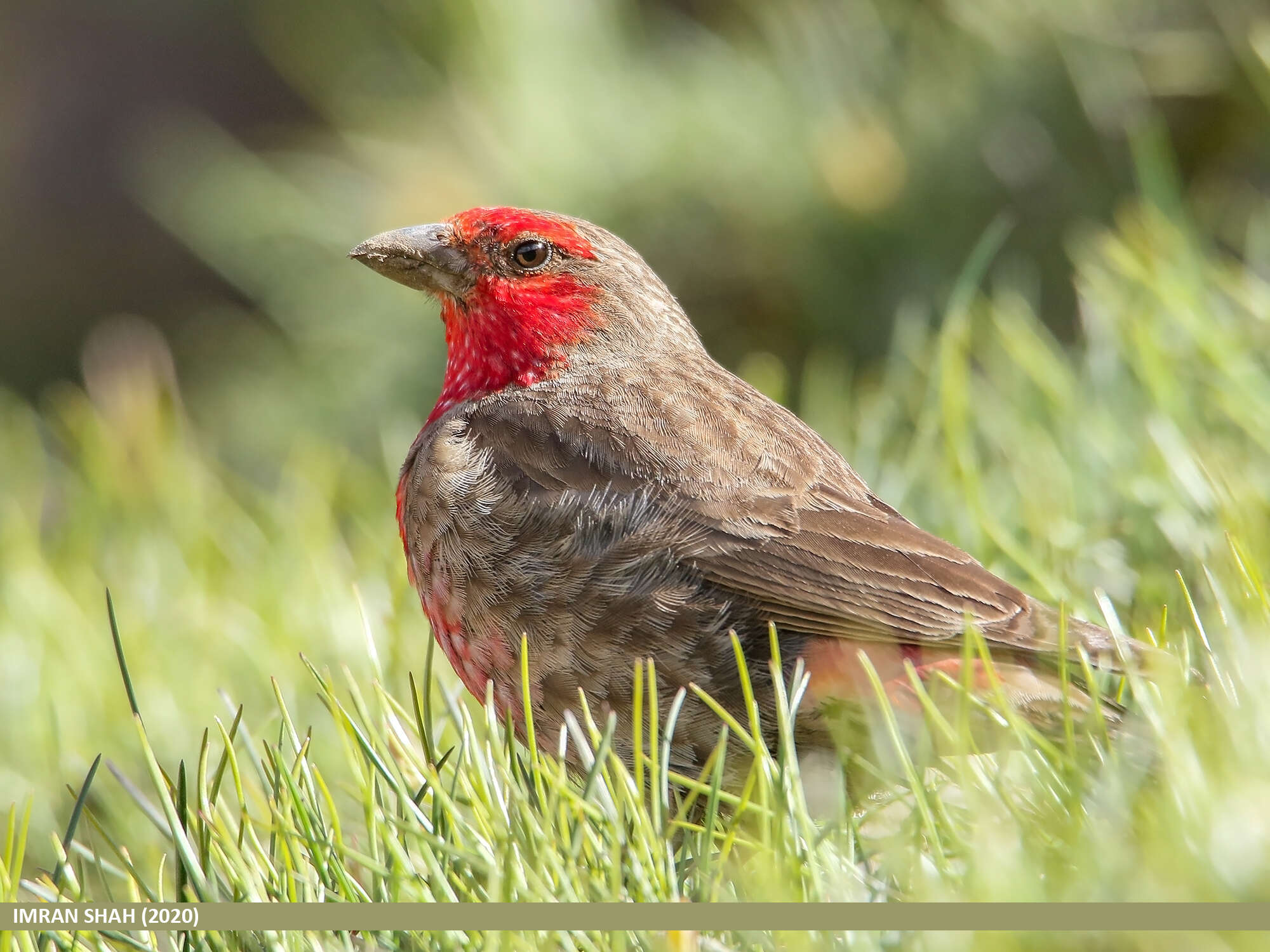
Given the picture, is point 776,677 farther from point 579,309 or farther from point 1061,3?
Answer: point 1061,3

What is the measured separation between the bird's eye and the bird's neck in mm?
41

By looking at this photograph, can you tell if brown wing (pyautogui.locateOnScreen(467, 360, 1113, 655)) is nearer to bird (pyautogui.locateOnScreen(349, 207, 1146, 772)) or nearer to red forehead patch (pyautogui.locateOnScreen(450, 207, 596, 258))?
bird (pyautogui.locateOnScreen(349, 207, 1146, 772))

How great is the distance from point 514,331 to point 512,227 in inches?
10.1

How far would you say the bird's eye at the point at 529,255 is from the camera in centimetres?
308

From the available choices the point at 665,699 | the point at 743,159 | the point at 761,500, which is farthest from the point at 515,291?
the point at 743,159

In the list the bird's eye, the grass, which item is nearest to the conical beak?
the bird's eye

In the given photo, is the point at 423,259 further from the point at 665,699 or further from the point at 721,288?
the point at 721,288

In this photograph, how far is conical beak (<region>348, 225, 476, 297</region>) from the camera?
3014 mm

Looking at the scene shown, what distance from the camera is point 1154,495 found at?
2.57m

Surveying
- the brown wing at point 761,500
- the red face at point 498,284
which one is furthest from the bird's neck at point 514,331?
the brown wing at point 761,500

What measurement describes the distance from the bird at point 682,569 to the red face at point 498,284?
0.07 meters

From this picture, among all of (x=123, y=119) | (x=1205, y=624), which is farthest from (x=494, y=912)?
(x=123, y=119)

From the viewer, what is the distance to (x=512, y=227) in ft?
10.1

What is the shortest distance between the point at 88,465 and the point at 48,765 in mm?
1187
